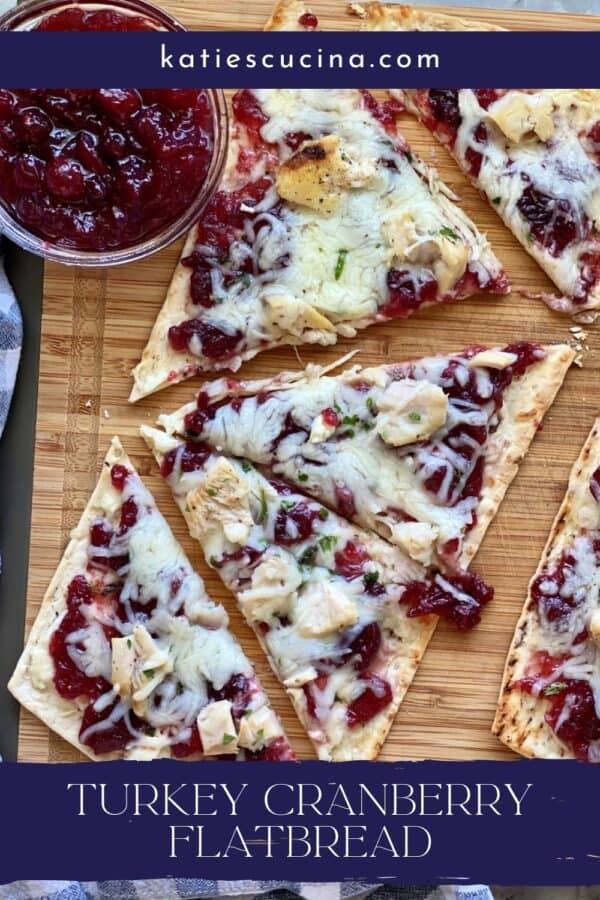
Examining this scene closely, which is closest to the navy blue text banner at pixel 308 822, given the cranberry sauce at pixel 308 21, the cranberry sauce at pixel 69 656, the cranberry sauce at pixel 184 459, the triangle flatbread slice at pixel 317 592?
the triangle flatbread slice at pixel 317 592

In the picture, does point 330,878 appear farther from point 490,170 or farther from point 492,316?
point 490,170

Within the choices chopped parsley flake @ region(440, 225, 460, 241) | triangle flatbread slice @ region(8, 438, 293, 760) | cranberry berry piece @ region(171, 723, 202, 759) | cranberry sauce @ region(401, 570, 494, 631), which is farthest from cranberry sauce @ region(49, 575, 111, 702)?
chopped parsley flake @ region(440, 225, 460, 241)

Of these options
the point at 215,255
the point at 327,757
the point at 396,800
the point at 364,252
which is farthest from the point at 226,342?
the point at 396,800

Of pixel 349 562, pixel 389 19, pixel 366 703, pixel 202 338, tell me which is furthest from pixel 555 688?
pixel 389 19

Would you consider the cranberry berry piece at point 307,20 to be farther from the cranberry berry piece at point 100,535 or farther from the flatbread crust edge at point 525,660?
the cranberry berry piece at point 100,535

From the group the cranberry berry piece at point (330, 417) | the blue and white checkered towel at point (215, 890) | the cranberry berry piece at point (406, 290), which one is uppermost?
the cranberry berry piece at point (406, 290)
